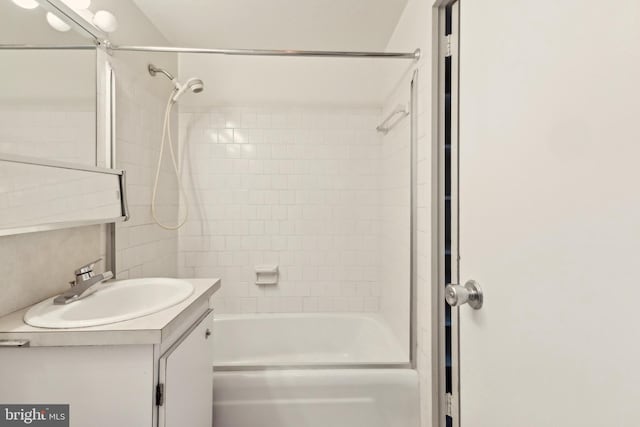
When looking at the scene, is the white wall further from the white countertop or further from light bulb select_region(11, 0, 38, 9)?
light bulb select_region(11, 0, 38, 9)

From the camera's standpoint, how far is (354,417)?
5.16 feet

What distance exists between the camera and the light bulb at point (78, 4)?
1282 millimetres

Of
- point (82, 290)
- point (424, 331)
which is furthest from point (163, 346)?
point (424, 331)

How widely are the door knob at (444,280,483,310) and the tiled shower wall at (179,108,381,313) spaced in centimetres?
159

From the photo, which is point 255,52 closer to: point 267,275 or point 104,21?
point 104,21

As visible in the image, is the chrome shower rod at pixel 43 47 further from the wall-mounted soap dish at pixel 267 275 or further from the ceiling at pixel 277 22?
the wall-mounted soap dish at pixel 267 275

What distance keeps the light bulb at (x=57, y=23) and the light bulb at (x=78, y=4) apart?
0.08m

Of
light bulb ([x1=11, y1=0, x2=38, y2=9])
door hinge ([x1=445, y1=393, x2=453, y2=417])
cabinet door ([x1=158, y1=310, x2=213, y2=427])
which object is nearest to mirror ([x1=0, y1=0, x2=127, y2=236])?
light bulb ([x1=11, y1=0, x2=38, y2=9])

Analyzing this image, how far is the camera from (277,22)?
199 centimetres

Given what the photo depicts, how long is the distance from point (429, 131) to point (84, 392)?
153cm

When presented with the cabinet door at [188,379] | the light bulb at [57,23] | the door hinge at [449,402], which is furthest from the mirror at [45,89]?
the door hinge at [449,402]

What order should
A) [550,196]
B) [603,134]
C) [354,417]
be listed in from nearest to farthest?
[603,134]
[550,196]
[354,417]

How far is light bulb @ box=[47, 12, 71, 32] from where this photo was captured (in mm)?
1194

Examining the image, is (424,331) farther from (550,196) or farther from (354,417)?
(550,196)
